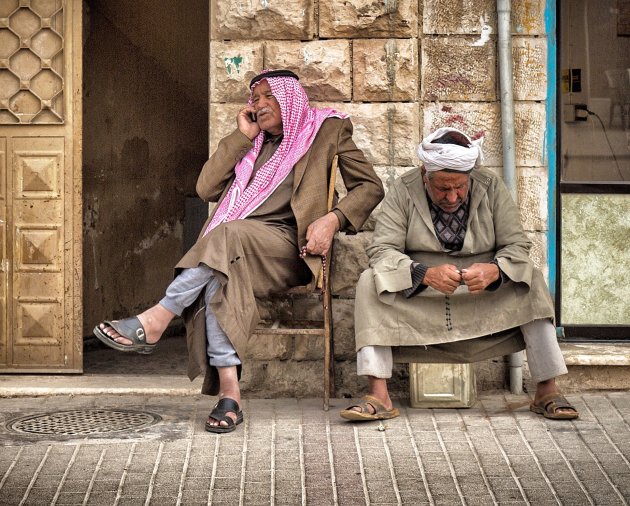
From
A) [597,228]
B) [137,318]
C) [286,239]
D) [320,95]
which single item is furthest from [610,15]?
[137,318]

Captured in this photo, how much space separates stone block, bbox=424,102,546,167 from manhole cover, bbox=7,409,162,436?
2.22 m

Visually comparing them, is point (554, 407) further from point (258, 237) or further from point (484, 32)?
point (484, 32)

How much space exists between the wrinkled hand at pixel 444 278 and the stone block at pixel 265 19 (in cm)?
163

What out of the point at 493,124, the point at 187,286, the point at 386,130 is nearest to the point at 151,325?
the point at 187,286

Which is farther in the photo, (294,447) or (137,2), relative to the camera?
(137,2)

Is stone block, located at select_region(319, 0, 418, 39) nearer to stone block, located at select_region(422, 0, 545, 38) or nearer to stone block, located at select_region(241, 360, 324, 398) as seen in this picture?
stone block, located at select_region(422, 0, 545, 38)

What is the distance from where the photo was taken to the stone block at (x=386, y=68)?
6.66 meters

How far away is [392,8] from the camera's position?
21.8 ft

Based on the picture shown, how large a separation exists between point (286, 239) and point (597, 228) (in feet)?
6.34

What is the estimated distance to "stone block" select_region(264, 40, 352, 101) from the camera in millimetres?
6648

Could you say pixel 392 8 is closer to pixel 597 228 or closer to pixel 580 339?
pixel 597 228

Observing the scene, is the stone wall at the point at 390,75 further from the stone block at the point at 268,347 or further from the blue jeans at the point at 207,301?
the blue jeans at the point at 207,301

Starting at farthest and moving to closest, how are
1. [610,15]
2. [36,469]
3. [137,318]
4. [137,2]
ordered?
[137,2] < [610,15] < [137,318] < [36,469]

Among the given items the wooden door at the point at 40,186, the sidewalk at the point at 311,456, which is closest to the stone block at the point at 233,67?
the wooden door at the point at 40,186
